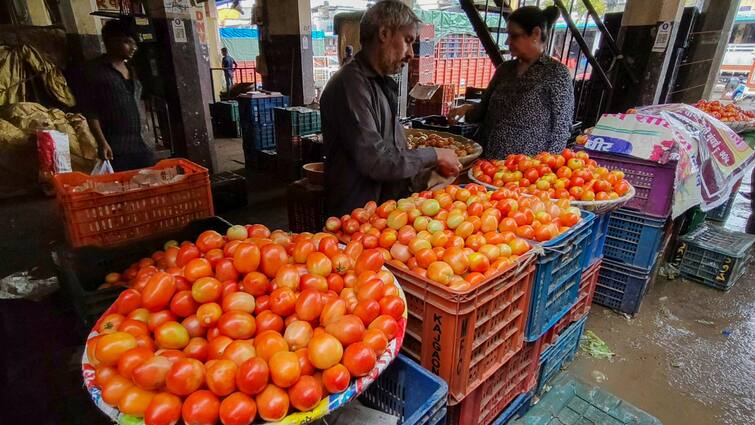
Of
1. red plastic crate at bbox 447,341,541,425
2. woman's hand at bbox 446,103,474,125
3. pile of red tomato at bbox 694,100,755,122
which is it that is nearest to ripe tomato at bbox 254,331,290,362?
red plastic crate at bbox 447,341,541,425

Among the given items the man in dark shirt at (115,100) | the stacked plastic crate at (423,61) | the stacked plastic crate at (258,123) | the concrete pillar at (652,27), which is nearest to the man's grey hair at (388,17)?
the man in dark shirt at (115,100)

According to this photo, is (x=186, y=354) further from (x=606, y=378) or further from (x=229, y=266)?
(x=606, y=378)

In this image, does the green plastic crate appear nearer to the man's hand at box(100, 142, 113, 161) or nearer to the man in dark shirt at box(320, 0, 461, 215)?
the man in dark shirt at box(320, 0, 461, 215)

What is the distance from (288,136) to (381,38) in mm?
4724

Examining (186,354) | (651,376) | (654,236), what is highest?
(186,354)

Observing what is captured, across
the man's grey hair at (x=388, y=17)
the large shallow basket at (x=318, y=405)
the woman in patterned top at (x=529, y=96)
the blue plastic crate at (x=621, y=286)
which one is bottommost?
the blue plastic crate at (x=621, y=286)

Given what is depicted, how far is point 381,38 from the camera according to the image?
234 centimetres

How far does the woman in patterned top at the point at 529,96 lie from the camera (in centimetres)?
323

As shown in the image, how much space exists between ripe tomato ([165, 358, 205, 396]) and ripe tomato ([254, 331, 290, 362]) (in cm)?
16

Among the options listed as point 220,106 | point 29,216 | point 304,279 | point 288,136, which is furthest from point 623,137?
point 220,106

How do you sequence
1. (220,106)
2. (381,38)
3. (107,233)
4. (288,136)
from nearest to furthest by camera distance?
(381,38) → (107,233) → (288,136) → (220,106)

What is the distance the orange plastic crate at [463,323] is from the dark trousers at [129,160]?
3459 mm

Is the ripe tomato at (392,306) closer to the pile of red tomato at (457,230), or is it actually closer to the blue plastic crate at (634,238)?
the pile of red tomato at (457,230)

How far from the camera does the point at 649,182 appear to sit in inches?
133
